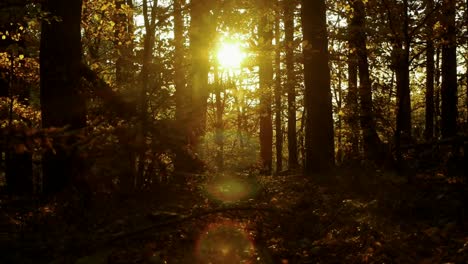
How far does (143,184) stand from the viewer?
9453 millimetres

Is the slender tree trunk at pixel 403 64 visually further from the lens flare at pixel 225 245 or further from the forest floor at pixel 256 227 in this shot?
the lens flare at pixel 225 245

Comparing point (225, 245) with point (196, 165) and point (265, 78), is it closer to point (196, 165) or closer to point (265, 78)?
point (196, 165)

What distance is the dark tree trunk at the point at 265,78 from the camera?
41.8ft

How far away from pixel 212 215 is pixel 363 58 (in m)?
8.69

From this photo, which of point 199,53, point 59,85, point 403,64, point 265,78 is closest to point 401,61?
point 403,64

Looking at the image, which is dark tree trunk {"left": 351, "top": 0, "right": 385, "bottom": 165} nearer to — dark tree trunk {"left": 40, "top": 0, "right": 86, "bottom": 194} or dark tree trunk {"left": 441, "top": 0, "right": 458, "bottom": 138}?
dark tree trunk {"left": 441, "top": 0, "right": 458, "bottom": 138}

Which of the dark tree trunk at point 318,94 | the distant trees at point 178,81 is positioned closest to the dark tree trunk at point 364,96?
the distant trees at point 178,81

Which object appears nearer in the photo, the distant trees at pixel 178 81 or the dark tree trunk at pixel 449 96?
the distant trees at pixel 178 81

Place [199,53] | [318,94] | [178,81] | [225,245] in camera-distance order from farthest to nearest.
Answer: [318,94] → [199,53] → [178,81] → [225,245]

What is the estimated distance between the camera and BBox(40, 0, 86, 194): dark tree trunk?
9.33m

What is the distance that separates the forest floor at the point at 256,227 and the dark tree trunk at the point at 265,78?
4798 millimetres

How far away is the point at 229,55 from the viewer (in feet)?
36.9

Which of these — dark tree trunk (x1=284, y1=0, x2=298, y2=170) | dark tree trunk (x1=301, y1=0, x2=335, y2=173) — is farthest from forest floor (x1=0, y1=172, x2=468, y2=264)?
dark tree trunk (x1=284, y1=0, x2=298, y2=170)

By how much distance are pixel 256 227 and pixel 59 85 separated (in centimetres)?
512
